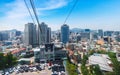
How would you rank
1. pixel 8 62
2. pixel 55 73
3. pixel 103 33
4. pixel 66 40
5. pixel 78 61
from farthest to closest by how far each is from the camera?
pixel 103 33
pixel 66 40
pixel 78 61
pixel 8 62
pixel 55 73

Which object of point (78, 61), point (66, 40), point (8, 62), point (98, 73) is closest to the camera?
point (98, 73)

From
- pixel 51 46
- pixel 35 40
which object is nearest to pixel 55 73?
pixel 51 46

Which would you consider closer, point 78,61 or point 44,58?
point 44,58

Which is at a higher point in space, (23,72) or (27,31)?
(27,31)

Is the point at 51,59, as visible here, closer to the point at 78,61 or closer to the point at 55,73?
the point at 78,61

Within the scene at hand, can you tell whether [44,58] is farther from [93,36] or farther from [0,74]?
Answer: [93,36]

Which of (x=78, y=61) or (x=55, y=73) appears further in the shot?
(x=78, y=61)

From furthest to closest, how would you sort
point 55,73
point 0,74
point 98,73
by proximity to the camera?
point 0,74 → point 55,73 → point 98,73

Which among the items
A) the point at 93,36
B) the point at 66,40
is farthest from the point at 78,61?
the point at 93,36

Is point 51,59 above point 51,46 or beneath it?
beneath
